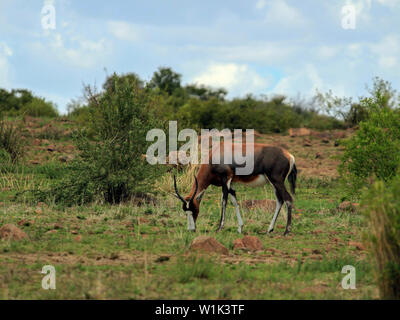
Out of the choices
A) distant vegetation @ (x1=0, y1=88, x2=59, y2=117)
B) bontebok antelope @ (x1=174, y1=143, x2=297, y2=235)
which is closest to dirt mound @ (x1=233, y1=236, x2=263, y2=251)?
bontebok antelope @ (x1=174, y1=143, x2=297, y2=235)

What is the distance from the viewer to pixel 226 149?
32.5 ft

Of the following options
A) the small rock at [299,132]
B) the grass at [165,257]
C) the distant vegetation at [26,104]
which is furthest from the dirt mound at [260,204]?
the distant vegetation at [26,104]

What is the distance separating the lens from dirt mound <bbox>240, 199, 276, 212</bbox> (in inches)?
465

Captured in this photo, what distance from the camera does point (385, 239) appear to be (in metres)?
5.38

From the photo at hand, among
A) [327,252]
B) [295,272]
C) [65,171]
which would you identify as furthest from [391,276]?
[65,171]

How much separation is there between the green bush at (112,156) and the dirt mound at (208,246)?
4.22 metres

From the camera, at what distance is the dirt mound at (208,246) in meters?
7.58

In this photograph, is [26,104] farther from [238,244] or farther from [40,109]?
[238,244]

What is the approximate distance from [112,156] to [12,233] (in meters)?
3.95

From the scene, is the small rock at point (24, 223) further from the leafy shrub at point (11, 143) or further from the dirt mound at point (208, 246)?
the leafy shrub at point (11, 143)
